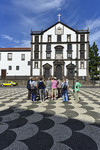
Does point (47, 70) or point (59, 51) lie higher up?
point (59, 51)

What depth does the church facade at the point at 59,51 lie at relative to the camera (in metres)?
28.2

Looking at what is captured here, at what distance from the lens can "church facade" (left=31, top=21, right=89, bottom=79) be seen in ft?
92.7

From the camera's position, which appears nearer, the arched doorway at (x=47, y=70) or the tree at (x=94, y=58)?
the arched doorway at (x=47, y=70)

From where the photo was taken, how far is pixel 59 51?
94.9 ft

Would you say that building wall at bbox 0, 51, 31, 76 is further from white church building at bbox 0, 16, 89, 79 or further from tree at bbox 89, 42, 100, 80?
tree at bbox 89, 42, 100, 80

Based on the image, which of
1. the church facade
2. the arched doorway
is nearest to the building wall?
the church facade

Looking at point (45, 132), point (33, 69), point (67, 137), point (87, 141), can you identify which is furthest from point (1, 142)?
point (33, 69)

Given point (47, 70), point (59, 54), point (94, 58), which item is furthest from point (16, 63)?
point (94, 58)

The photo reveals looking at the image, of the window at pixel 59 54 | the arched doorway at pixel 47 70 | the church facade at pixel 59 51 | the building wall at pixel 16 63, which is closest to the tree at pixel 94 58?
the church facade at pixel 59 51

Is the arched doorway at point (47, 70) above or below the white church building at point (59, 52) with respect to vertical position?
below

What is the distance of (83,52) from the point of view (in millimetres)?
28297

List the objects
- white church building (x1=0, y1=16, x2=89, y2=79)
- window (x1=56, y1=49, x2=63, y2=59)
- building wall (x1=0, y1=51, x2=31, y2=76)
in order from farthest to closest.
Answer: building wall (x1=0, y1=51, x2=31, y2=76) → window (x1=56, y1=49, x2=63, y2=59) → white church building (x1=0, y1=16, x2=89, y2=79)

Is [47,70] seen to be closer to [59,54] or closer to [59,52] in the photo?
[59,54]

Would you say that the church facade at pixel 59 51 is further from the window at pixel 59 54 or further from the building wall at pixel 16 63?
the building wall at pixel 16 63
